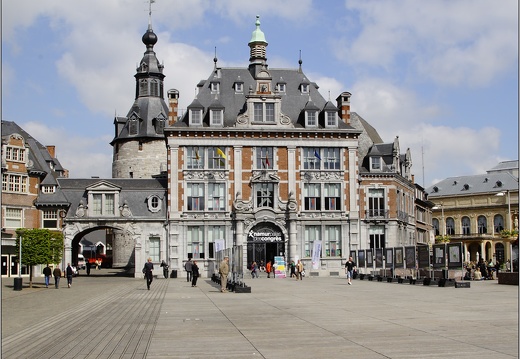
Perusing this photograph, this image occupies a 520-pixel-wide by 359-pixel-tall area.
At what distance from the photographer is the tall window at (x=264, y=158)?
7369cm

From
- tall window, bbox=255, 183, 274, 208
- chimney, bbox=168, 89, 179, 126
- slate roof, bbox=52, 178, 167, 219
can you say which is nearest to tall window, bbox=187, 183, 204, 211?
slate roof, bbox=52, 178, 167, 219

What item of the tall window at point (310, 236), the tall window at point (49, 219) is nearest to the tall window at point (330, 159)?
the tall window at point (310, 236)

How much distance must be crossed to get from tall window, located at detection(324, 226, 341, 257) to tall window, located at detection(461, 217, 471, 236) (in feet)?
225

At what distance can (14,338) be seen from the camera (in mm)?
19062

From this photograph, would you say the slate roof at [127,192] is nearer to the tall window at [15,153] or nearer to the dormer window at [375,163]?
the tall window at [15,153]

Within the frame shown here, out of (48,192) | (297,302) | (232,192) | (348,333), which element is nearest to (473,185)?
(232,192)

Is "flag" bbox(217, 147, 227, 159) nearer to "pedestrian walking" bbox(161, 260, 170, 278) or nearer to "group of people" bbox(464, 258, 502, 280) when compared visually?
"pedestrian walking" bbox(161, 260, 170, 278)

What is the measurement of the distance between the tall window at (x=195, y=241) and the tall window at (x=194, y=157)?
19.2 ft

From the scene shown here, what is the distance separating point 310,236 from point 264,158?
342 inches

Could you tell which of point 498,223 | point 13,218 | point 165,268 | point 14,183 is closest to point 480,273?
point 165,268

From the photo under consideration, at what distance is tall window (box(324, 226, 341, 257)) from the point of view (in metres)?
74.0

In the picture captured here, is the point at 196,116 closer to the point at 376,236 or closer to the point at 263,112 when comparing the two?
the point at 263,112

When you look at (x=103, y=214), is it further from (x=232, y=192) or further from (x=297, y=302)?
(x=297, y=302)

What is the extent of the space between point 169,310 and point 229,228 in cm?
4580
